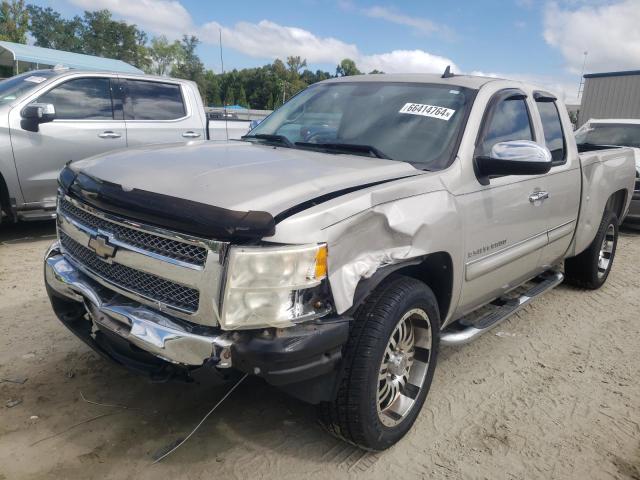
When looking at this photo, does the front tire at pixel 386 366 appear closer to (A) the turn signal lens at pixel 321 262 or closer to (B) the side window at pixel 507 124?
(A) the turn signal lens at pixel 321 262

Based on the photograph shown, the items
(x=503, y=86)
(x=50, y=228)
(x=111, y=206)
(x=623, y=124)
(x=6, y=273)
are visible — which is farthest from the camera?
(x=623, y=124)

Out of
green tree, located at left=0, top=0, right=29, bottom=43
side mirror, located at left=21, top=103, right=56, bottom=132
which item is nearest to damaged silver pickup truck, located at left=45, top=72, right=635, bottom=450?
side mirror, located at left=21, top=103, right=56, bottom=132

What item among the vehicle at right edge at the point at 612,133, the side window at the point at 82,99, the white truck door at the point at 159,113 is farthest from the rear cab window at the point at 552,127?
the vehicle at right edge at the point at 612,133

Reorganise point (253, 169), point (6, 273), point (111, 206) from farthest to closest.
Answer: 1. point (6, 273)
2. point (253, 169)
3. point (111, 206)

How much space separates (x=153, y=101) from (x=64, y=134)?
133 cm

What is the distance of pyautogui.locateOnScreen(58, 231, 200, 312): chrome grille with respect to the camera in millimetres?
2076

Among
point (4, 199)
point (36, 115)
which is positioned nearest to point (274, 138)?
point (36, 115)

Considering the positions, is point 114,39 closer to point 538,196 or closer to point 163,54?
point 163,54

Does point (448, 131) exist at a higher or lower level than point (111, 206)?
higher

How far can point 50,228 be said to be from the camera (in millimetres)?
6570

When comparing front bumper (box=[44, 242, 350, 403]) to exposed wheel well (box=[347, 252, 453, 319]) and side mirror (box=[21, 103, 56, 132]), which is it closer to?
exposed wheel well (box=[347, 252, 453, 319])

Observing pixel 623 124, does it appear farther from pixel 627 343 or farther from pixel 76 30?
pixel 76 30

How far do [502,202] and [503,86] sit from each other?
873 mm

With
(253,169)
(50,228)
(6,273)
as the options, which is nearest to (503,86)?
(253,169)
